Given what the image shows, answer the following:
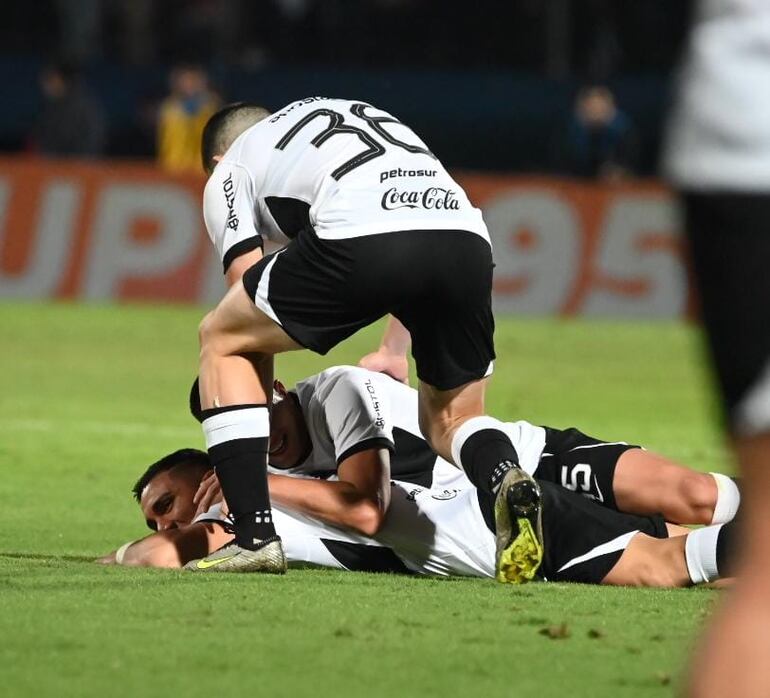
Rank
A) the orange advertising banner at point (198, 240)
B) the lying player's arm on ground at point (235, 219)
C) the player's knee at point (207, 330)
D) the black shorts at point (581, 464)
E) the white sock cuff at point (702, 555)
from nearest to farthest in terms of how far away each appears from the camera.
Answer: the white sock cuff at point (702, 555)
the player's knee at point (207, 330)
the lying player's arm on ground at point (235, 219)
the black shorts at point (581, 464)
the orange advertising banner at point (198, 240)

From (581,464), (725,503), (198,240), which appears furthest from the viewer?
(198,240)

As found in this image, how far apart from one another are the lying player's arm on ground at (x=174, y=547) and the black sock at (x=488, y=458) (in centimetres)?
81

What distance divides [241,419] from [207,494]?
59cm

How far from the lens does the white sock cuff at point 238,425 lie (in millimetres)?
5066

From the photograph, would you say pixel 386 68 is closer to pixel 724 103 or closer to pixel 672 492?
pixel 672 492

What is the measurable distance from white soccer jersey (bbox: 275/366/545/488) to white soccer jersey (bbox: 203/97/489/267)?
1.80 ft

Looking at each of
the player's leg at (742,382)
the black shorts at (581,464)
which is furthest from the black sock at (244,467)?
the player's leg at (742,382)

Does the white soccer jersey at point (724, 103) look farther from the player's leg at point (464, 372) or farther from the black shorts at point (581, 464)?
the black shorts at point (581, 464)

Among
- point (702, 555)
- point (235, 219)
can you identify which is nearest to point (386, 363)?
point (235, 219)

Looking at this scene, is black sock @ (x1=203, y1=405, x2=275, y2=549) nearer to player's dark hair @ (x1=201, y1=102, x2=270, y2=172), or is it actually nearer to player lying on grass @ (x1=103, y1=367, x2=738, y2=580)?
player lying on grass @ (x1=103, y1=367, x2=738, y2=580)

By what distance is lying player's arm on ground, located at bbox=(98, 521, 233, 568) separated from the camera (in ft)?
17.0

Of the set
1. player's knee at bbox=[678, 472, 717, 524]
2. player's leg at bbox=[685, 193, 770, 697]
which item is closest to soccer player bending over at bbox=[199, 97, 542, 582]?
player's knee at bbox=[678, 472, 717, 524]

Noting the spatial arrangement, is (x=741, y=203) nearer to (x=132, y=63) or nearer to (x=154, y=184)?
(x=154, y=184)

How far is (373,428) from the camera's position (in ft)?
17.5
